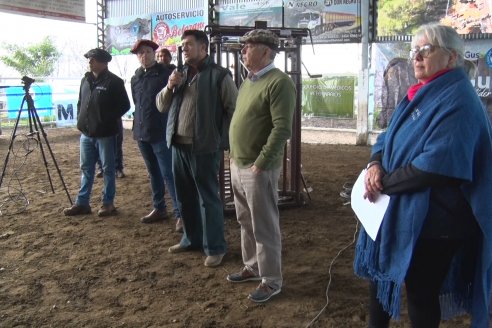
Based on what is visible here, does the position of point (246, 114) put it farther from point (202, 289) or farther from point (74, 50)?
point (74, 50)

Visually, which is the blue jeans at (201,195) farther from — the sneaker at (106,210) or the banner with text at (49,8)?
the banner with text at (49,8)

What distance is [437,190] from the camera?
182 cm

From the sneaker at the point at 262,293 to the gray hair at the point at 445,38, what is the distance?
6.41ft

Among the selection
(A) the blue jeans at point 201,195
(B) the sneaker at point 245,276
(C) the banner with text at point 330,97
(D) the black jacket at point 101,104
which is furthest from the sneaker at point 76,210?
(C) the banner with text at point 330,97

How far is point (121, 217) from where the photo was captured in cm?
521

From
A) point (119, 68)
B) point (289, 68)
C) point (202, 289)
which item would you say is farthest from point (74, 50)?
point (202, 289)

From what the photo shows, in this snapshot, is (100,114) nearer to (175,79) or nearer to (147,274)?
(175,79)

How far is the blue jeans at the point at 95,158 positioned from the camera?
504cm

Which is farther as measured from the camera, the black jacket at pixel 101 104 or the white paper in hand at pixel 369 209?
the black jacket at pixel 101 104

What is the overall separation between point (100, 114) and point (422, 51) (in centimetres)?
372

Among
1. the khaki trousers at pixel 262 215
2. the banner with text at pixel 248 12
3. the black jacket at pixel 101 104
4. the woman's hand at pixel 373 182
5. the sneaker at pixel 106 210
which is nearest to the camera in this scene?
the woman's hand at pixel 373 182

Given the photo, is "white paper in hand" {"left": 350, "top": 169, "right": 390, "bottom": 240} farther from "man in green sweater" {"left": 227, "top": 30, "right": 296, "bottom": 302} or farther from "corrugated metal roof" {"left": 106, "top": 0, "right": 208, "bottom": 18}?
"corrugated metal roof" {"left": 106, "top": 0, "right": 208, "bottom": 18}

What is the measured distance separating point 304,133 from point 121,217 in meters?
7.24

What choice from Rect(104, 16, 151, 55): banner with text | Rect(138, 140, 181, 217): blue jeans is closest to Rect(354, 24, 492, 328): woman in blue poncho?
Rect(138, 140, 181, 217): blue jeans
